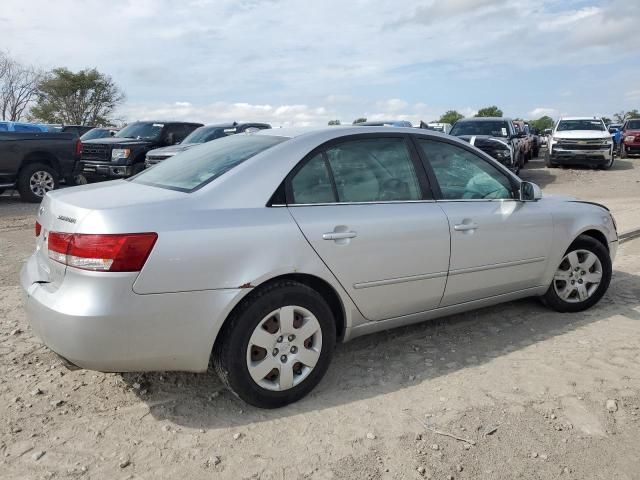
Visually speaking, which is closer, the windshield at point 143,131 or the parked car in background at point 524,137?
the windshield at point 143,131

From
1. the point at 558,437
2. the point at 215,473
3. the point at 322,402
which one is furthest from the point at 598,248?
the point at 215,473

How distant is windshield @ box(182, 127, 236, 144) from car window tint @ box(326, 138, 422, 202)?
9035 mm

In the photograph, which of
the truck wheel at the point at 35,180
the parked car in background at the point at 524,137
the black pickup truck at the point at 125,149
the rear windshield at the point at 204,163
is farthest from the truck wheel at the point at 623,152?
the rear windshield at the point at 204,163

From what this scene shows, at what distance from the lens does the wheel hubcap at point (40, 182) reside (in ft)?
36.6

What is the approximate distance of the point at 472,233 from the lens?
388 centimetres

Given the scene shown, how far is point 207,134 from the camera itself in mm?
12477

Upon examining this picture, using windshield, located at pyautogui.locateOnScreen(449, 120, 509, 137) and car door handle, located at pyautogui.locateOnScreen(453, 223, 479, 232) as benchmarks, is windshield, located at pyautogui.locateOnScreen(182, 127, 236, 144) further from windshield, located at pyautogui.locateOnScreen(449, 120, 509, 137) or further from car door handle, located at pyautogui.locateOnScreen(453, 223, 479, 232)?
car door handle, located at pyautogui.locateOnScreen(453, 223, 479, 232)

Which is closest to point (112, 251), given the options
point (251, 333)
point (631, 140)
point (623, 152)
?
point (251, 333)

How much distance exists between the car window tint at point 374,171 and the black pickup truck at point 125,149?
956 cm

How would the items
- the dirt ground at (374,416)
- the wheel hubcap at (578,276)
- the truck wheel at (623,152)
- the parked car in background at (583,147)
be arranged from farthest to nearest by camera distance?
the truck wheel at (623,152), the parked car in background at (583,147), the wheel hubcap at (578,276), the dirt ground at (374,416)

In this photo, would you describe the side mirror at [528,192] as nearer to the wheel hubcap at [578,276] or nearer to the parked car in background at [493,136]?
the wheel hubcap at [578,276]

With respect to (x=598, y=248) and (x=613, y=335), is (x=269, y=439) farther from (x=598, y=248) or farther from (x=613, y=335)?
(x=598, y=248)

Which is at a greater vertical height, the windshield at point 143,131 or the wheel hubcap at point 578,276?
the windshield at point 143,131

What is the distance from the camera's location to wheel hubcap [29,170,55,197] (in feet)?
36.6
